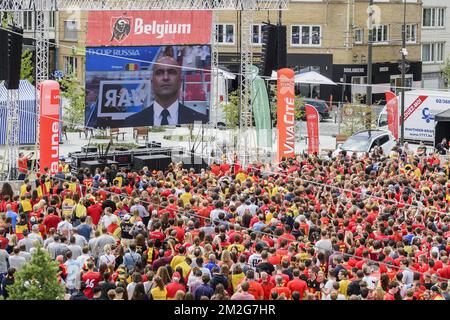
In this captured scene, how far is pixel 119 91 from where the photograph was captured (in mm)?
34625

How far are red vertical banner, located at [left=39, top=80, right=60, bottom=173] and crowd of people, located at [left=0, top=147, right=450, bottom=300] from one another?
1494 millimetres

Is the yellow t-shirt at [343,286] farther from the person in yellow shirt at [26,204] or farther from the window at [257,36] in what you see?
the window at [257,36]

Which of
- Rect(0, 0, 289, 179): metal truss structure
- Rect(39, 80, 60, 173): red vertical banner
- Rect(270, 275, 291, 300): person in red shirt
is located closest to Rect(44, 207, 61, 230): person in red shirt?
Rect(270, 275, 291, 300): person in red shirt

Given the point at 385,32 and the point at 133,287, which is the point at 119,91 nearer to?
the point at 133,287

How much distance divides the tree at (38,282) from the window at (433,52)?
54125mm

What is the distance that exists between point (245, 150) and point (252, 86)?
7.49ft

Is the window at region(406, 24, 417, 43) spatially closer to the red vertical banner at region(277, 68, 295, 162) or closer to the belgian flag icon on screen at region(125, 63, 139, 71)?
the belgian flag icon on screen at region(125, 63, 139, 71)

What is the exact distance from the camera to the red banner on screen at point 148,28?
34.0 m

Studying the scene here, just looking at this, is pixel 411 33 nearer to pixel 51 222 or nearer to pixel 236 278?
pixel 51 222

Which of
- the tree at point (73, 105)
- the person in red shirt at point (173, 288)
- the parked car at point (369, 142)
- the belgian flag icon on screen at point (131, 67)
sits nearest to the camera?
the person in red shirt at point (173, 288)

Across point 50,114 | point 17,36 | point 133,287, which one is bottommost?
point 133,287

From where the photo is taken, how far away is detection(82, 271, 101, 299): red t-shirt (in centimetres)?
1620

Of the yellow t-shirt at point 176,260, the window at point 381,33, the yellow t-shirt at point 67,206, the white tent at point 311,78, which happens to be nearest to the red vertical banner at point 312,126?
the white tent at point 311,78
